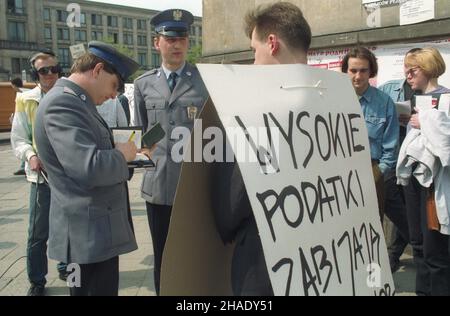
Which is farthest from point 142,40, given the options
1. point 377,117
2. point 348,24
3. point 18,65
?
point 377,117

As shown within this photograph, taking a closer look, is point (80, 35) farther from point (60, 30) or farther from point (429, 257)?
point (429, 257)

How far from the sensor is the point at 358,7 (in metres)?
4.68

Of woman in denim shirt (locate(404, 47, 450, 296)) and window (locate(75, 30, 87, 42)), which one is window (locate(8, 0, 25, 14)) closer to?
window (locate(75, 30, 87, 42))

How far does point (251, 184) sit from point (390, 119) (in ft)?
7.54

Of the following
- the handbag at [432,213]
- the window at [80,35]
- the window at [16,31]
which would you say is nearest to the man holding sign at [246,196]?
the handbag at [432,213]

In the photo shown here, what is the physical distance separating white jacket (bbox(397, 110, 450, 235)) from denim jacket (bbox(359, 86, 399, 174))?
0.71 feet

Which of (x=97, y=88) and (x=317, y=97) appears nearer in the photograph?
(x=317, y=97)

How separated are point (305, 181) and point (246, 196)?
0.20 metres

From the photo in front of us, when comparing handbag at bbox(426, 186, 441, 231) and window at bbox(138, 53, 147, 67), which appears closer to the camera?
handbag at bbox(426, 186, 441, 231)

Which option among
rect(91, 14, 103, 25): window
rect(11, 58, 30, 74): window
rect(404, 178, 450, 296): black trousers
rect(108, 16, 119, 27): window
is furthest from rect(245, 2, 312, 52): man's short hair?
rect(108, 16, 119, 27): window
